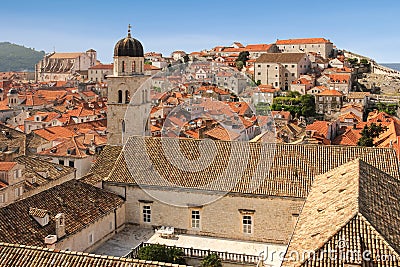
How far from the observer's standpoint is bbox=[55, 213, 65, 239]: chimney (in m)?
20.1

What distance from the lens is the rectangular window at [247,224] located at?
24.5 m

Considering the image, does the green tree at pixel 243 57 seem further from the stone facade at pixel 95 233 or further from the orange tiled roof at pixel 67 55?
the stone facade at pixel 95 233

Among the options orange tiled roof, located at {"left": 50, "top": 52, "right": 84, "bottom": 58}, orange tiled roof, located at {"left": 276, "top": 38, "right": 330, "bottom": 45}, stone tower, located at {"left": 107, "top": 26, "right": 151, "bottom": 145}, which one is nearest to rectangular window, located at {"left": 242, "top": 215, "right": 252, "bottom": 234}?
stone tower, located at {"left": 107, "top": 26, "right": 151, "bottom": 145}

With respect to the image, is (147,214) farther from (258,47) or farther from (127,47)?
(258,47)

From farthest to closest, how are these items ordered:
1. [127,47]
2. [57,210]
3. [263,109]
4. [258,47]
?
[258,47] → [263,109] → [127,47] → [57,210]

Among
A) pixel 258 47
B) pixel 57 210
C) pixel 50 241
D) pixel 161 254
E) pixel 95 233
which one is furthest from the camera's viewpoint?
pixel 258 47

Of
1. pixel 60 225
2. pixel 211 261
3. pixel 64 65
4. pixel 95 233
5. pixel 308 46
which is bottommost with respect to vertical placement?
pixel 211 261

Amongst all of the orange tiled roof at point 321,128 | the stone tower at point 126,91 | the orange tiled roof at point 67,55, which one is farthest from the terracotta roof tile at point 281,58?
the orange tiled roof at point 67,55

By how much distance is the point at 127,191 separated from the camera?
1045 inches

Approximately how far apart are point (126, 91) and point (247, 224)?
14920 millimetres

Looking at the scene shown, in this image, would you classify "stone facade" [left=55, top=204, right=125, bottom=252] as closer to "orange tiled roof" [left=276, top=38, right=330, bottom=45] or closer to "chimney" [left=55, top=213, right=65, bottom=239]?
"chimney" [left=55, top=213, right=65, bottom=239]

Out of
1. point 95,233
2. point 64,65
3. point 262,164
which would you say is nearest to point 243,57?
point 64,65

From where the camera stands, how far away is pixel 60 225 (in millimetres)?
20297

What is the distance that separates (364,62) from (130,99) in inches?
4064
